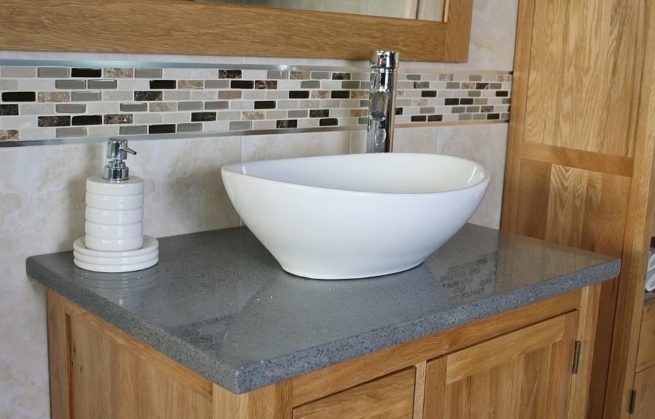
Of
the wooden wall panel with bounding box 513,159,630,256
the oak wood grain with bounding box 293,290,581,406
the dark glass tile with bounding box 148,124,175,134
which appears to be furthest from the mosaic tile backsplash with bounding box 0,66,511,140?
the oak wood grain with bounding box 293,290,581,406

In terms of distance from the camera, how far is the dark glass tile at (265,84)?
153 cm

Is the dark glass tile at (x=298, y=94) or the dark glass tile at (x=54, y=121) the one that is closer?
the dark glass tile at (x=54, y=121)

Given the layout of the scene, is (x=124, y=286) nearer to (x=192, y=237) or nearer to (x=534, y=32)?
(x=192, y=237)

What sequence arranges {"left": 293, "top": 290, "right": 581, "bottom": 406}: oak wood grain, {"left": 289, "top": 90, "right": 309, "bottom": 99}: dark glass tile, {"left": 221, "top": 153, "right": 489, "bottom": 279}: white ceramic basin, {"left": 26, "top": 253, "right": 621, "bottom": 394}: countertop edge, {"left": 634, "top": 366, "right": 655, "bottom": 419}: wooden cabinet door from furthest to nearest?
{"left": 634, "top": 366, "right": 655, "bottom": 419}: wooden cabinet door → {"left": 289, "top": 90, "right": 309, "bottom": 99}: dark glass tile → {"left": 221, "top": 153, "right": 489, "bottom": 279}: white ceramic basin → {"left": 293, "top": 290, "right": 581, "bottom": 406}: oak wood grain → {"left": 26, "top": 253, "right": 621, "bottom": 394}: countertop edge

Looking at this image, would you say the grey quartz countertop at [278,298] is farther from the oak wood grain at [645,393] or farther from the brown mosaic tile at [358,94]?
the oak wood grain at [645,393]

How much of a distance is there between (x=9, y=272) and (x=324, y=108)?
650mm

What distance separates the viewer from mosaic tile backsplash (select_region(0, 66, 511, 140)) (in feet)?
4.17

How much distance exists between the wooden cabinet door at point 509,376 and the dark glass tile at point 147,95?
1.99 feet

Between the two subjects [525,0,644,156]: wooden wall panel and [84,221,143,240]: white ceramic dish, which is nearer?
[84,221,143,240]: white ceramic dish

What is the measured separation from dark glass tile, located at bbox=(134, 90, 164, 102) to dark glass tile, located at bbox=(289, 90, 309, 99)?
0.88 ft

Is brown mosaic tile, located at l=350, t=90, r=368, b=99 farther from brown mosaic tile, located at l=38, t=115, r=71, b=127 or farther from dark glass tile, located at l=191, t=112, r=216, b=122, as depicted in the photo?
brown mosaic tile, located at l=38, t=115, r=71, b=127

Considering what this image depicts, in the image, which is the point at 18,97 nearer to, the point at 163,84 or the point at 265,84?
the point at 163,84

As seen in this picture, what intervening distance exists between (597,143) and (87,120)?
1068 mm

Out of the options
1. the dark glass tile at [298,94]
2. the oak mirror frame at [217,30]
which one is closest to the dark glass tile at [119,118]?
the oak mirror frame at [217,30]
